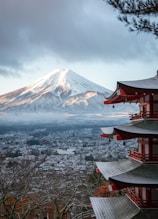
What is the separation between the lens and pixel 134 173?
9.33 meters

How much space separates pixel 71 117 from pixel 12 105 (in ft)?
50.7

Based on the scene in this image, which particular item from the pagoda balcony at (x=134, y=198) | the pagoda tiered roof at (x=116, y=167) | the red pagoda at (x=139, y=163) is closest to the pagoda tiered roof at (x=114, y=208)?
the red pagoda at (x=139, y=163)

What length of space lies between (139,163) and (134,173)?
67cm

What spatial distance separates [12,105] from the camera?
86.1 metres

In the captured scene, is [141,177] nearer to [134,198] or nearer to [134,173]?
[134,173]

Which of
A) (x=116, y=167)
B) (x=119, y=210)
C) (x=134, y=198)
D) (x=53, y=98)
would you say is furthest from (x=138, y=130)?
(x=53, y=98)

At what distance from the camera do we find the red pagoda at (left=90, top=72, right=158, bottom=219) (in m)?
9.02

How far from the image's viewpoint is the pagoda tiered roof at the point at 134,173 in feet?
28.4

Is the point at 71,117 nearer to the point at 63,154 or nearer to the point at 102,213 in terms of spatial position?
the point at 63,154

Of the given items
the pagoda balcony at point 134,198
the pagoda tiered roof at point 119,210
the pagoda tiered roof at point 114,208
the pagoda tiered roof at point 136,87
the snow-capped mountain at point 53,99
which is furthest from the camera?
the snow-capped mountain at point 53,99

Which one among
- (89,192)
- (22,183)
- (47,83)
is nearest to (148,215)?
(89,192)

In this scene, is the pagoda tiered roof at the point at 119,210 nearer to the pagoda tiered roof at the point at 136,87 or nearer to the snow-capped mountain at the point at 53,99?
the pagoda tiered roof at the point at 136,87

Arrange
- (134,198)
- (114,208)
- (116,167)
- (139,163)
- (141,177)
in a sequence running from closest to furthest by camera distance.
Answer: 1. (141,177)
2. (139,163)
3. (134,198)
4. (114,208)
5. (116,167)

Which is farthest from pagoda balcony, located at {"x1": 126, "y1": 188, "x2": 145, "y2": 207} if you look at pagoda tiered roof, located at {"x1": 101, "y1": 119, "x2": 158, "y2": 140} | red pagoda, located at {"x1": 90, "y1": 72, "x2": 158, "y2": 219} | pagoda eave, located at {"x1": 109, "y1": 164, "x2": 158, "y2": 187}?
pagoda tiered roof, located at {"x1": 101, "y1": 119, "x2": 158, "y2": 140}
